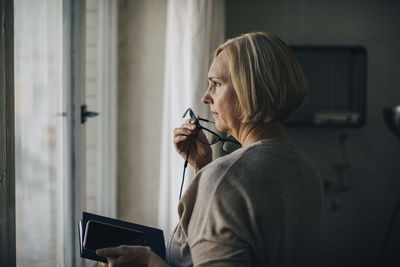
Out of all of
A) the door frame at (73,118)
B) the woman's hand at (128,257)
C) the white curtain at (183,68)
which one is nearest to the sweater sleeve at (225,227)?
the woman's hand at (128,257)

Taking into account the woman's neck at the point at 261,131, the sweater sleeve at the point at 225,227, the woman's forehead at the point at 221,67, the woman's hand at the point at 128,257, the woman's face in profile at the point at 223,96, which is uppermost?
the woman's forehead at the point at 221,67

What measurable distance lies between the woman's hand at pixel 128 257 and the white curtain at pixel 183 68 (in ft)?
3.44

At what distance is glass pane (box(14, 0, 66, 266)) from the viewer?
1187mm

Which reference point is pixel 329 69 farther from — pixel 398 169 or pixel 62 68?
pixel 62 68

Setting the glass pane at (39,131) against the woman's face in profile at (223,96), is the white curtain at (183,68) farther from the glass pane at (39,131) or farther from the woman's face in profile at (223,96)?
the woman's face in profile at (223,96)

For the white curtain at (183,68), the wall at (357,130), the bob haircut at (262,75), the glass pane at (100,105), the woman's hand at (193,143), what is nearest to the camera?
the bob haircut at (262,75)

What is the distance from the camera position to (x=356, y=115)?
8.34ft

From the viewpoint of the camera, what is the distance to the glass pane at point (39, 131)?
3.89 ft

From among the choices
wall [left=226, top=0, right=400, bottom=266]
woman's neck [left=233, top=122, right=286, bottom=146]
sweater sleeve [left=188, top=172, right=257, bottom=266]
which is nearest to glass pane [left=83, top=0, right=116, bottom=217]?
wall [left=226, top=0, right=400, bottom=266]

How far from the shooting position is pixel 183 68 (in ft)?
6.62

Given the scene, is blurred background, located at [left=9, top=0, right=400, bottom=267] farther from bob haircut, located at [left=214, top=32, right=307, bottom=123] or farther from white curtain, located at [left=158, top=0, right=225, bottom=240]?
bob haircut, located at [left=214, top=32, right=307, bottom=123]

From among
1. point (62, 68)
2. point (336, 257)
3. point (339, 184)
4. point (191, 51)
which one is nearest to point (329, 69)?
point (339, 184)

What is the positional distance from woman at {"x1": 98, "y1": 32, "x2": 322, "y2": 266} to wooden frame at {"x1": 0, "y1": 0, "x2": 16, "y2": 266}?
27 centimetres

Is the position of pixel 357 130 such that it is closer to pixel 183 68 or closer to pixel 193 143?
pixel 183 68
